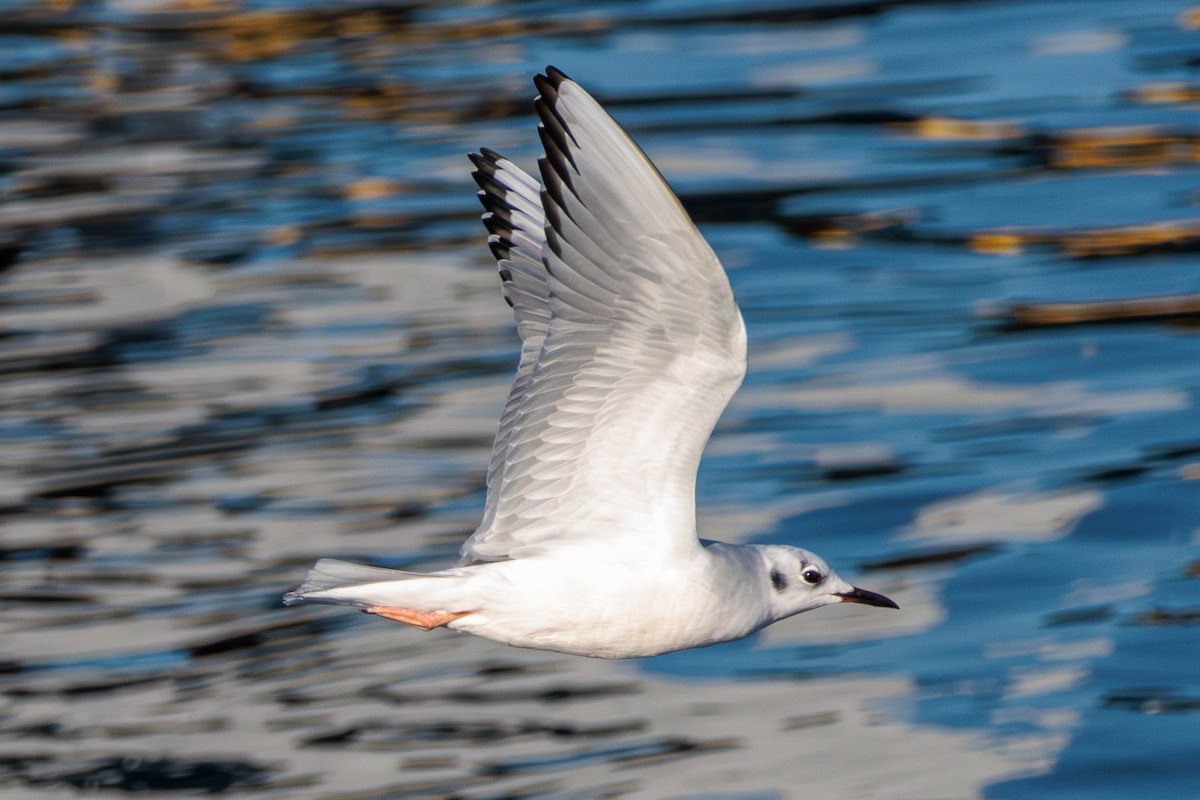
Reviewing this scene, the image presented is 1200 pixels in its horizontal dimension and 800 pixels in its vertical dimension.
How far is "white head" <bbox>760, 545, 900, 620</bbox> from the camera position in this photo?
349 inches

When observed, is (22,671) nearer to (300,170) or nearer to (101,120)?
(300,170)

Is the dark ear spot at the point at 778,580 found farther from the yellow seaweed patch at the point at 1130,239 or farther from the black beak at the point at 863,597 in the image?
the yellow seaweed patch at the point at 1130,239

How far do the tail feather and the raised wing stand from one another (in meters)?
0.51

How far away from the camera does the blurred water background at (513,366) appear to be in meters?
14.2

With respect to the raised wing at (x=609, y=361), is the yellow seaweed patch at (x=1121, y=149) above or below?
below

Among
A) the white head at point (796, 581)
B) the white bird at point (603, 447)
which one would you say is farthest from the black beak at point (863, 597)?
the white bird at point (603, 447)

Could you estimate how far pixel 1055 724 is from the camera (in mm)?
14367

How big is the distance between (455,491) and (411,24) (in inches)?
523

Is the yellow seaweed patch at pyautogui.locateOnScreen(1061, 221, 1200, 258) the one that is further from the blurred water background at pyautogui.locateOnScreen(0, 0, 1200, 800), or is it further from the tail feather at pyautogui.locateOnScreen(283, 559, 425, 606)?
the tail feather at pyautogui.locateOnScreen(283, 559, 425, 606)

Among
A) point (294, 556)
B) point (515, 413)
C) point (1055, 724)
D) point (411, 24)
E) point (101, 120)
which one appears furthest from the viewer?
point (411, 24)

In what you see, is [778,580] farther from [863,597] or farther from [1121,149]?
[1121,149]

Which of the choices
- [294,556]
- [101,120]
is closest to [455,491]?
[294,556]

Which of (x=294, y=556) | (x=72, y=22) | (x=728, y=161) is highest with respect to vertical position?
(x=72, y=22)

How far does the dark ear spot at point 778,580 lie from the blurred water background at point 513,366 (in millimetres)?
4896
